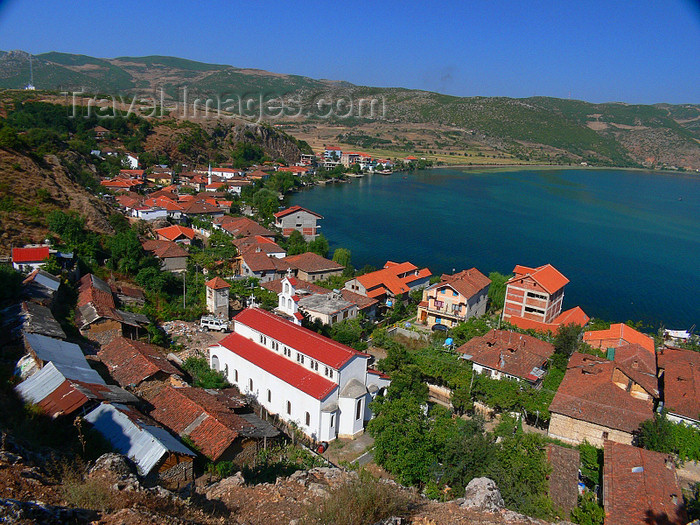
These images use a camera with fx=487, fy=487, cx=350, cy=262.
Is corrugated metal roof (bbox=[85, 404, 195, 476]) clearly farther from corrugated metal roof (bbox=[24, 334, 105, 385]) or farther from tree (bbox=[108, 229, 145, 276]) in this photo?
tree (bbox=[108, 229, 145, 276])

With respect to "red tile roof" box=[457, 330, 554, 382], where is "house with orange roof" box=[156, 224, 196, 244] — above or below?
above

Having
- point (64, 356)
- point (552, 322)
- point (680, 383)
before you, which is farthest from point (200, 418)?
point (552, 322)

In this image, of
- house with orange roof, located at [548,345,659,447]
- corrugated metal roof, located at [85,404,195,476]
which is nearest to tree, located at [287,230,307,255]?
house with orange roof, located at [548,345,659,447]

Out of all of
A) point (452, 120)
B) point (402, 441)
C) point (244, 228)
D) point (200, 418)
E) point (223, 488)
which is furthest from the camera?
point (452, 120)

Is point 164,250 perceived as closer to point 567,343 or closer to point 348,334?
point 348,334

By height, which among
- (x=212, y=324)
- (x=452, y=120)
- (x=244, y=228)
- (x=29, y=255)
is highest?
(x=452, y=120)

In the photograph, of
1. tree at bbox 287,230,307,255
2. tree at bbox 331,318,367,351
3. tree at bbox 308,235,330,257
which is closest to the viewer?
tree at bbox 331,318,367,351
